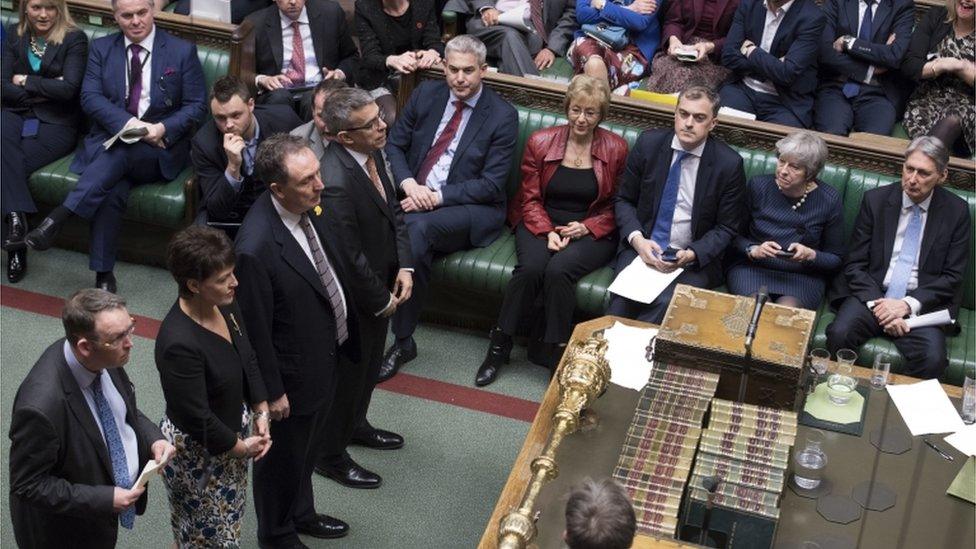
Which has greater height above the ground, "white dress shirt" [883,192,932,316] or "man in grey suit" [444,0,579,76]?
"man in grey suit" [444,0,579,76]

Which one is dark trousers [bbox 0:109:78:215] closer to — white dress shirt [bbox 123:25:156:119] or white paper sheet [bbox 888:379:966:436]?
white dress shirt [bbox 123:25:156:119]

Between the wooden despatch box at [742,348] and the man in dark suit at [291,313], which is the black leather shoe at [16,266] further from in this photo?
the wooden despatch box at [742,348]

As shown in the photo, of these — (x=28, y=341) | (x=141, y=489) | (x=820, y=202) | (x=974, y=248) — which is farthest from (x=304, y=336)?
(x=974, y=248)

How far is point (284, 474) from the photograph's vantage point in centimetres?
434

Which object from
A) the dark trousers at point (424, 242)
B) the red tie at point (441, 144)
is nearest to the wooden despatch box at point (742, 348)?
the dark trousers at point (424, 242)

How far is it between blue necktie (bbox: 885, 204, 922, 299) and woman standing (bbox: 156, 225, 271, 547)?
2956mm

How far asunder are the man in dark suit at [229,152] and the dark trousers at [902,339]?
265cm

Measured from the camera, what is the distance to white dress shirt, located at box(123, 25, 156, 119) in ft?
20.7

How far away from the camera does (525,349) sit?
6074mm

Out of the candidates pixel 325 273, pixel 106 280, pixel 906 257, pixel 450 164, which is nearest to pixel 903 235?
pixel 906 257

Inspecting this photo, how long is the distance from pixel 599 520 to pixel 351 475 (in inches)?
90.5

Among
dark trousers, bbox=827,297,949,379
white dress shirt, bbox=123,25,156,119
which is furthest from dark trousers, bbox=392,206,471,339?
dark trousers, bbox=827,297,949,379

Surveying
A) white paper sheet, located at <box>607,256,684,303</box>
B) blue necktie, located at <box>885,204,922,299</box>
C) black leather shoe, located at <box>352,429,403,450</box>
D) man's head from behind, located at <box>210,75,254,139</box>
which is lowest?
black leather shoe, located at <box>352,429,403,450</box>

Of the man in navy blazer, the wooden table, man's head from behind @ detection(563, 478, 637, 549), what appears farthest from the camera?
the man in navy blazer
